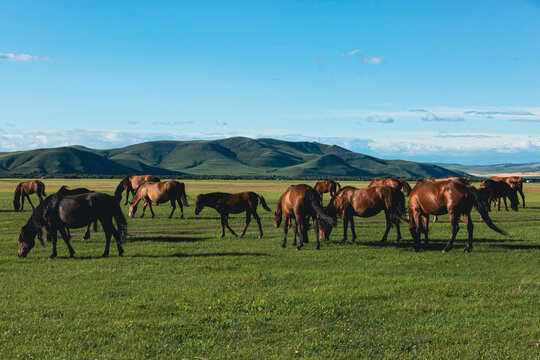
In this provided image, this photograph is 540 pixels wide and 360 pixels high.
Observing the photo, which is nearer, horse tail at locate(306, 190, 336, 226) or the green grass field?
the green grass field

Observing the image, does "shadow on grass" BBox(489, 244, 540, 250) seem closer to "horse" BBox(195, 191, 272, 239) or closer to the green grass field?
the green grass field

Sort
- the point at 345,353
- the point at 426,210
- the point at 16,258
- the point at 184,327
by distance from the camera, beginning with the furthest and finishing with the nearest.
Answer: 1. the point at 426,210
2. the point at 16,258
3. the point at 184,327
4. the point at 345,353

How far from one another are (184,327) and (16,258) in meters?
9.47

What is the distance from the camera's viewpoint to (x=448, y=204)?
1683 centimetres

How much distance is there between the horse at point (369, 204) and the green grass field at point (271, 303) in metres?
1.65

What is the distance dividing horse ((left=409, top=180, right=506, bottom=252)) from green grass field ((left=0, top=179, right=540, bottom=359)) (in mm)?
819

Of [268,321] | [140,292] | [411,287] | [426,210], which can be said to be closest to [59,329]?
[140,292]

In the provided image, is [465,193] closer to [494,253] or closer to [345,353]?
[494,253]

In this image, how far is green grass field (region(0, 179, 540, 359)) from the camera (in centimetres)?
753

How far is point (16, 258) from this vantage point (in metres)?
15.2

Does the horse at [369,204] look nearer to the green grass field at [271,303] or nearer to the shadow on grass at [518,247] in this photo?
the green grass field at [271,303]

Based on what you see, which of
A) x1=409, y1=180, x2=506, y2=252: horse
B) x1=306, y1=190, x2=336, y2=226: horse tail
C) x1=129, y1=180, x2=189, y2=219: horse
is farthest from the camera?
x1=129, y1=180, x2=189, y2=219: horse

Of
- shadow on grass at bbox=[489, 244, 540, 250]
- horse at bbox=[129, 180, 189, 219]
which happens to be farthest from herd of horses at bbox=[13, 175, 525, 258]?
horse at bbox=[129, 180, 189, 219]

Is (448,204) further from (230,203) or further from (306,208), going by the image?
(230,203)
